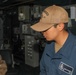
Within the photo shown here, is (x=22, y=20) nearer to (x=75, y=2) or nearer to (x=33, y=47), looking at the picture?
(x=33, y=47)

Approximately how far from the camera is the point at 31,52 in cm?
523

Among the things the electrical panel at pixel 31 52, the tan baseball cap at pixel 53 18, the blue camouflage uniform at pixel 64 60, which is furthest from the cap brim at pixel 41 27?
the electrical panel at pixel 31 52

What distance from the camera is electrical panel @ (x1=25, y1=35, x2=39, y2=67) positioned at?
16.8 feet

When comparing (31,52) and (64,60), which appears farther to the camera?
(31,52)

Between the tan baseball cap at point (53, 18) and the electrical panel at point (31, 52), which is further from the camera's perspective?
→ the electrical panel at point (31, 52)

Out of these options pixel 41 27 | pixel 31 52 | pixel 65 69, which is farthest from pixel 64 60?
pixel 31 52

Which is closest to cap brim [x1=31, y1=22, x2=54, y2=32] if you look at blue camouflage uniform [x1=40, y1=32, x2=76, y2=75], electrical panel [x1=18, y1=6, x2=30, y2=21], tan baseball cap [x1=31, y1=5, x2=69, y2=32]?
tan baseball cap [x1=31, y1=5, x2=69, y2=32]

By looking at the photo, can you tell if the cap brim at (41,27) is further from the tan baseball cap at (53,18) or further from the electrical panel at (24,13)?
the electrical panel at (24,13)

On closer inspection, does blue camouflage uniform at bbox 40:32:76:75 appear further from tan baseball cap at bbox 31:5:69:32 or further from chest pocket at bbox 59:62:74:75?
tan baseball cap at bbox 31:5:69:32

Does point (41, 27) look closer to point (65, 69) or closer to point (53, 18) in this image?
point (53, 18)

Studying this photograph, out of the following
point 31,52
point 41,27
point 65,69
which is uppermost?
point 41,27

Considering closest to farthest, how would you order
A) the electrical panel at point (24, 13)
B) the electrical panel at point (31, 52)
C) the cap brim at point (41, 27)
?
the cap brim at point (41, 27)
the electrical panel at point (31, 52)
the electrical panel at point (24, 13)

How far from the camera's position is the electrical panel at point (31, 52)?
202 inches

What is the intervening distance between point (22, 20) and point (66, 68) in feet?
13.5
